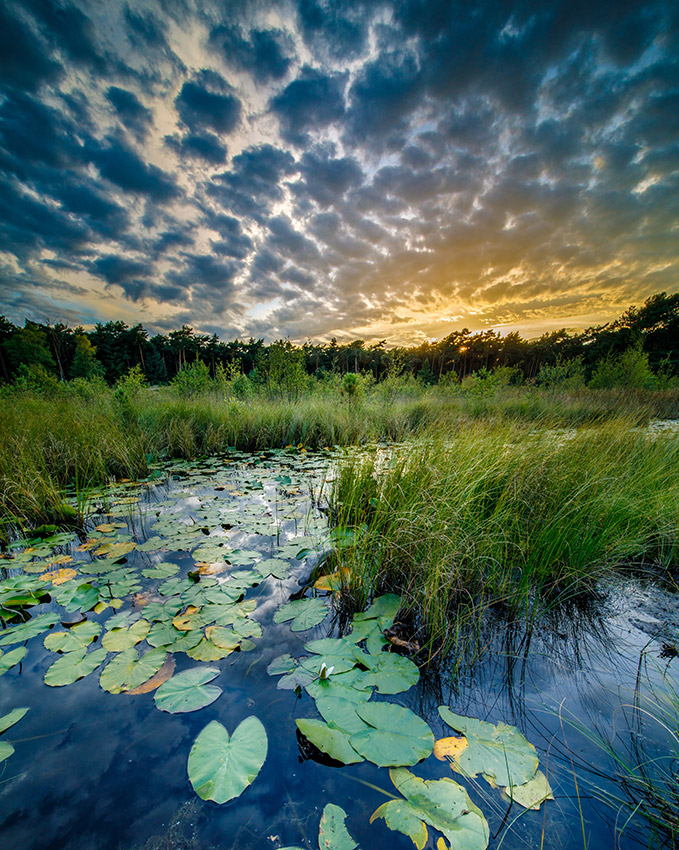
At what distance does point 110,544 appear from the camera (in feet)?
7.38

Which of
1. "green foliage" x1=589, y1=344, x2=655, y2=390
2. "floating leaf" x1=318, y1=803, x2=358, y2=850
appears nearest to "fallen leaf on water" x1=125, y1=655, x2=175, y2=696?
"floating leaf" x1=318, y1=803, x2=358, y2=850

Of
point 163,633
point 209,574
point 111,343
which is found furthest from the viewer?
point 111,343

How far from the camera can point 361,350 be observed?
4400cm

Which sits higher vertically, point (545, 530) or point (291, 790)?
point (545, 530)

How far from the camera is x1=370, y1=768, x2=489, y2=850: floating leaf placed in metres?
0.75

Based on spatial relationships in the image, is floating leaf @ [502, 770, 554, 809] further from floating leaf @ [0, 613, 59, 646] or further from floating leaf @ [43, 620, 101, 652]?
floating leaf @ [0, 613, 59, 646]

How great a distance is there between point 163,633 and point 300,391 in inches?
327

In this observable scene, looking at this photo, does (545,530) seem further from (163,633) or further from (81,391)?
(81,391)

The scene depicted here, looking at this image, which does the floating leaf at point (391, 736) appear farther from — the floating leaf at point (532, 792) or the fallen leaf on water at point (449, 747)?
the floating leaf at point (532, 792)

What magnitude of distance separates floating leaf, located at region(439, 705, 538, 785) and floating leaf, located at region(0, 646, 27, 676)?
5.92 ft

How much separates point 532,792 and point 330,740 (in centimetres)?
60

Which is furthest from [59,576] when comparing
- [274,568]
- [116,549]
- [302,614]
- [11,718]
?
[302,614]

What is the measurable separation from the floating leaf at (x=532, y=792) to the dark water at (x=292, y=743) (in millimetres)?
32

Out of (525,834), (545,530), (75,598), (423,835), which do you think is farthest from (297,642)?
(545,530)
